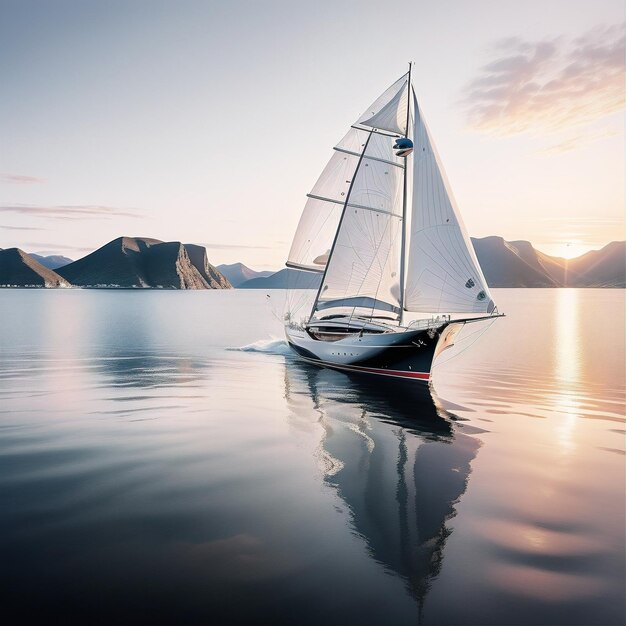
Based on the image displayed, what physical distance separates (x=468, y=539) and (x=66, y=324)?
71839 millimetres

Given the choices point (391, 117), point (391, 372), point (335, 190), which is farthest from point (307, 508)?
point (335, 190)

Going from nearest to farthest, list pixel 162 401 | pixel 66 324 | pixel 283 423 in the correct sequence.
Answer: pixel 283 423
pixel 162 401
pixel 66 324

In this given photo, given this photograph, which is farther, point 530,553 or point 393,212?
point 393,212

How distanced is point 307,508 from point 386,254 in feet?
81.0

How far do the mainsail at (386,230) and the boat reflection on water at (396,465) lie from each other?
6.95m

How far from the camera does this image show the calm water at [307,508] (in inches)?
273

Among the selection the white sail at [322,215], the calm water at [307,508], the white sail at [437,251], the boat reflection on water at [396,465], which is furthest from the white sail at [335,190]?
the calm water at [307,508]

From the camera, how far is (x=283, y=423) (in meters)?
18.3

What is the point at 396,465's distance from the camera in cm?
1342

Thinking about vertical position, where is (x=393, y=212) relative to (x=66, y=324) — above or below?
above

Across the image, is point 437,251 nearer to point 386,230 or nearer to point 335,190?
point 386,230

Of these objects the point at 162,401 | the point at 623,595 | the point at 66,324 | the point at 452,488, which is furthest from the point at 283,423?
the point at 66,324

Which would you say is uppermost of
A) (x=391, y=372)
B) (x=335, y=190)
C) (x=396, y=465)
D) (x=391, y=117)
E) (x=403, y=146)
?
(x=391, y=117)

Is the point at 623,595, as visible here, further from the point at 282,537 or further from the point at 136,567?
the point at 136,567
